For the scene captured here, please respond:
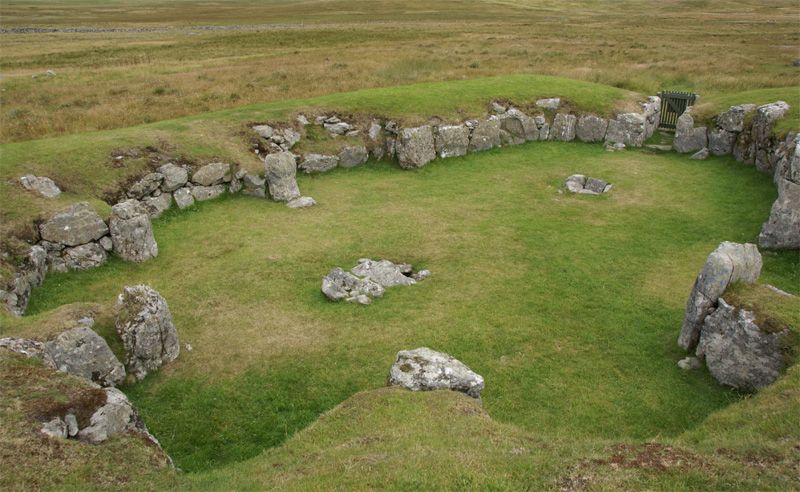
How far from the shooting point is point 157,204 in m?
24.0

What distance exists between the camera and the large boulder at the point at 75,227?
64.5 feet

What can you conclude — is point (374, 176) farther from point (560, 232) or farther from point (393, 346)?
point (393, 346)

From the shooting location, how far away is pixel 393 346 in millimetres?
15406

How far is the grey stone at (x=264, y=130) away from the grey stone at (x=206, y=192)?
4312 millimetres

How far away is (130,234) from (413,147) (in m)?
14.7

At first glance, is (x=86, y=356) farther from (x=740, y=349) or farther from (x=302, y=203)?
(x=740, y=349)

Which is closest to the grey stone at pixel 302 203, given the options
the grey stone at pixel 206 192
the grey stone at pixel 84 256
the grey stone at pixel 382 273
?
the grey stone at pixel 206 192

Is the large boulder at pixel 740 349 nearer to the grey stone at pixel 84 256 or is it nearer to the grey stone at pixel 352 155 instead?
the grey stone at pixel 84 256

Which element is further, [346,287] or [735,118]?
[735,118]

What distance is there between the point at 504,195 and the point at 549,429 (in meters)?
15.2

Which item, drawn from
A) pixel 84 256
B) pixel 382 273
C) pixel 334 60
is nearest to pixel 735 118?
pixel 382 273

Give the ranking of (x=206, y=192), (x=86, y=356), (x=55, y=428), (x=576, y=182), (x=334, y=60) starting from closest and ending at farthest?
(x=55, y=428)
(x=86, y=356)
(x=206, y=192)
(x=576, y=182)
(x=334, y=60)

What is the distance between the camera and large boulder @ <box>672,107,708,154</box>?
102 ft

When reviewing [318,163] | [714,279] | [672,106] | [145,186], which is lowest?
[318,163]
